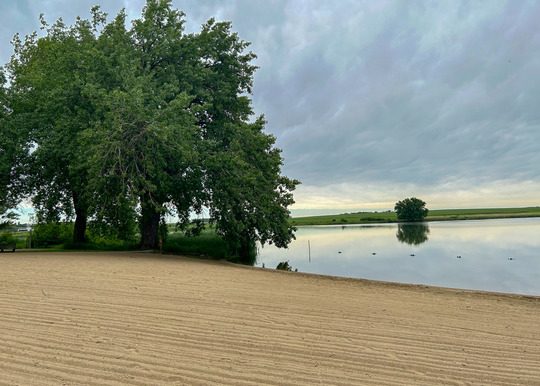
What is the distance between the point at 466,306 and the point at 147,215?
56.8ft

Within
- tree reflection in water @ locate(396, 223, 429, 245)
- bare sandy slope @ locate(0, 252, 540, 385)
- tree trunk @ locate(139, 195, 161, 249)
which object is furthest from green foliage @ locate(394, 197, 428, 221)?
bare sandy slope @ locate(0, 252, 540, 385)

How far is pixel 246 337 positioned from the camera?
5152mm

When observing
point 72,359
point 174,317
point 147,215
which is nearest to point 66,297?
point 174,317

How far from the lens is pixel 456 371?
430 cm

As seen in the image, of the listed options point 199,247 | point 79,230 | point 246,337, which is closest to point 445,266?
point 199,247

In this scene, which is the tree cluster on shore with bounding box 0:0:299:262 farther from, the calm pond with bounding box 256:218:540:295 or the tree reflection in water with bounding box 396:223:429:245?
the tree reflection in water with bounding box 396:223:429:245

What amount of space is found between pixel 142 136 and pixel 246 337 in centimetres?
1377

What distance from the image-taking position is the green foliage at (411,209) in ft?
349

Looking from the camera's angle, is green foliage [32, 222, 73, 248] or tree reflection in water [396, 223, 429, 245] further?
tree reflection in water [396, 223, 429, 245]

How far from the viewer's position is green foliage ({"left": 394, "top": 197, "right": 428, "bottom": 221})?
10644cm

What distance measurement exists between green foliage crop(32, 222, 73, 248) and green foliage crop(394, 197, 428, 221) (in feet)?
328

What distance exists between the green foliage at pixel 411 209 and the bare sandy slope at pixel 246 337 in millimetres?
104730

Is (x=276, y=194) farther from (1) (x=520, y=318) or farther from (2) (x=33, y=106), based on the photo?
(2) (x=33, y=106)

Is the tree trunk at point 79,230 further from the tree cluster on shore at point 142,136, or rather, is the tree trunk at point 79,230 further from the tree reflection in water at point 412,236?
the tree reflection in water at point 412,236
